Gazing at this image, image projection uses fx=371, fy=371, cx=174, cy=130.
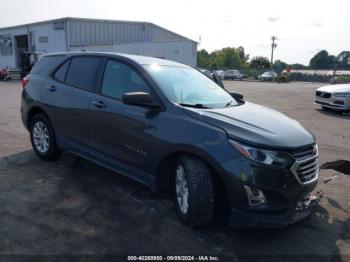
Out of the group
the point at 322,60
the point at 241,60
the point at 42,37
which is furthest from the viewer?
the point at 322,60

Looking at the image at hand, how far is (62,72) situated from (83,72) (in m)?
0.55

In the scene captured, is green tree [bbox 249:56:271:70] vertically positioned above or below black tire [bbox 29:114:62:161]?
above

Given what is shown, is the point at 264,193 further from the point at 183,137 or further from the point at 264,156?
the point at 183,137

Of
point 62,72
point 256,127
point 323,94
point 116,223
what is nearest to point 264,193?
point 256,127

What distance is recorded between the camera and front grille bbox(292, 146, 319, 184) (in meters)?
3.41

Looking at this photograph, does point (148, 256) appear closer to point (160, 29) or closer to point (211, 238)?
point (211, 238)

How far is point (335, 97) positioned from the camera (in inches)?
488

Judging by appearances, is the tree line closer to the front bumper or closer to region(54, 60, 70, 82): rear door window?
region(54, 60, 70, 82): rear door window

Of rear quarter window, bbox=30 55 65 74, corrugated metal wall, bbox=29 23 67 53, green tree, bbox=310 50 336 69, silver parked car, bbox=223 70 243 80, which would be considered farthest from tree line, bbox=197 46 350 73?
rear quarter window, bbox=30 55 65 74

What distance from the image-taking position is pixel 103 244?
3408mm

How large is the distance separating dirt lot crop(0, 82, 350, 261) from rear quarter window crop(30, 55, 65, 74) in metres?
1.53

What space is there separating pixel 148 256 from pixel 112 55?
259cm

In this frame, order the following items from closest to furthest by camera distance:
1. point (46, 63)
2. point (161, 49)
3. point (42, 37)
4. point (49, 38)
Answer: point (46, 63) < point (49, 38) < point (42, 37) < point (161, 49)

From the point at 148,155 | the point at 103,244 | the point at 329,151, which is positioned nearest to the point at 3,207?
the point at 103,244
